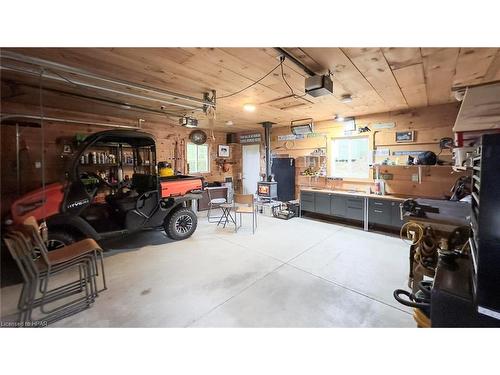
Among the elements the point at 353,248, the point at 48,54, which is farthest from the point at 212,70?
the point at 353,248

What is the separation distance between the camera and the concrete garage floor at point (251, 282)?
1.80 m

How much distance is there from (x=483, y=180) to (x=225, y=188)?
559 centimetres

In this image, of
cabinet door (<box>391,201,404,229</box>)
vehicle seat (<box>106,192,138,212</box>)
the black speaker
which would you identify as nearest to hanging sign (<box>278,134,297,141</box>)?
the black speaker


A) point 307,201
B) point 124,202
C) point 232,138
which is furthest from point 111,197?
point 232,138

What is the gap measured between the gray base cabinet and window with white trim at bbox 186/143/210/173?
3098 millimetres

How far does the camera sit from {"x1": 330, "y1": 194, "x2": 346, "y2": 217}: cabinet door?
14.9 ft

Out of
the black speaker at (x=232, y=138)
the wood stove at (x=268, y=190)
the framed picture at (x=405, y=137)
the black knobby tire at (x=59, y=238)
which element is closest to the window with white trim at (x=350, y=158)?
the framed picture at (x=405, y=137)

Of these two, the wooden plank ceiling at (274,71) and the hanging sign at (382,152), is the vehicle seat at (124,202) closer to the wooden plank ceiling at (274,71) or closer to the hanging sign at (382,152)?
the wooden plank ceiling at (274,71)

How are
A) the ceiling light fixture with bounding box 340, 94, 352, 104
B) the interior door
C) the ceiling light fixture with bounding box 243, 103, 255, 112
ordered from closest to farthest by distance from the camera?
the ceiling light fixture with bounding box 340, 94, 352, 104
the ceiling light fixture with bounding box 243, 103, 255, 112
the interior door

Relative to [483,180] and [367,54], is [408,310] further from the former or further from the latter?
[367,54]

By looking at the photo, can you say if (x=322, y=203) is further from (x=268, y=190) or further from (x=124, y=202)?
(x=124, y=202)

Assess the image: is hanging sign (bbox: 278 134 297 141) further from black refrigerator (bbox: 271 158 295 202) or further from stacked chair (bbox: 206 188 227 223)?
stacked chair (bbox: 206 188 227 223)

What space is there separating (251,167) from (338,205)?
3102 mm

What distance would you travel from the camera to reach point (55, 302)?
196cm
